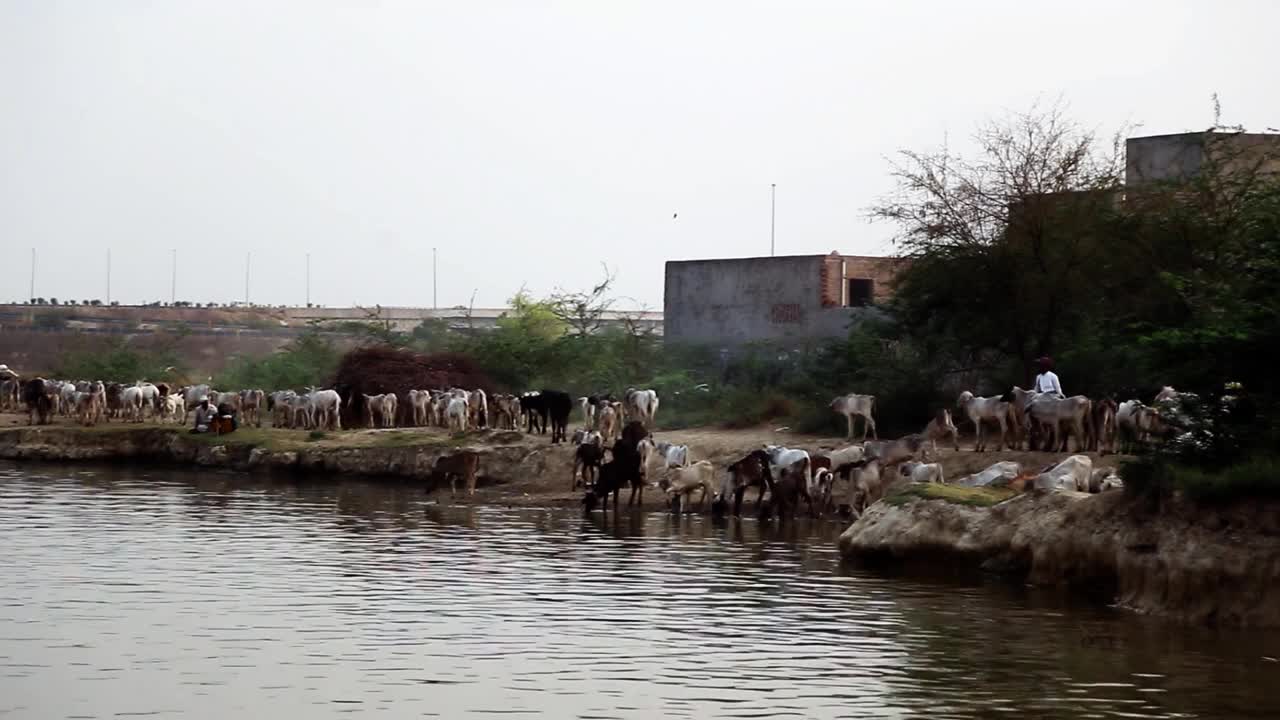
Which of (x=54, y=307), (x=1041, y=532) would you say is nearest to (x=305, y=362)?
(x=1041, y=532)

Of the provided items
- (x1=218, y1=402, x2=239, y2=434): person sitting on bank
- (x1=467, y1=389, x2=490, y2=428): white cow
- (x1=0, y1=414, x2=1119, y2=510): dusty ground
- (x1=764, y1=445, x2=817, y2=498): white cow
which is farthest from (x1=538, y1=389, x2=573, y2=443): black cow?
(x1=218, y1=402, x2=239, y2=434): person sitting on bank

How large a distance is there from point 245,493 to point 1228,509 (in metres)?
18.7

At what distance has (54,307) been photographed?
105625mm

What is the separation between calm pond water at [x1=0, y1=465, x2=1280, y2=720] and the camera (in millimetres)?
12320

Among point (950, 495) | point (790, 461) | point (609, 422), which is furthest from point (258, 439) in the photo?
point (950, 495)

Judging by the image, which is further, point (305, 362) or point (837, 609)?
point (305, 362)

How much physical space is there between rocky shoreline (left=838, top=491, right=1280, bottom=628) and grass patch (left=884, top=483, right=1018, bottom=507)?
0.06m

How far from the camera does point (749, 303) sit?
4659 cm

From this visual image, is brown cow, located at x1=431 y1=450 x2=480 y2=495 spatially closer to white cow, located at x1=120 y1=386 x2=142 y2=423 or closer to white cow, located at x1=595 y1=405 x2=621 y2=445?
white cow, located at x1=595 y1=405 x2=621 y2=445

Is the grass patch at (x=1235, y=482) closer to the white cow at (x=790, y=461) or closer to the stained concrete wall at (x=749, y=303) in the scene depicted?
the white cow at (x=790, y=461)

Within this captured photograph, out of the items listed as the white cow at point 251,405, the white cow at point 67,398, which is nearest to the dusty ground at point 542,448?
the white cow at point 251,405

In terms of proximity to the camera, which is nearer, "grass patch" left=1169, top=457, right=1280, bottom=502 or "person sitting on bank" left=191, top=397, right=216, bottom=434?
"grass patch" left=1169, top=457, right=1280, bottom=502

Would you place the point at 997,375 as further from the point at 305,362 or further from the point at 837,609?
the point at 305,362

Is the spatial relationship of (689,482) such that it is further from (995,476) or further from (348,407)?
(348,407)
